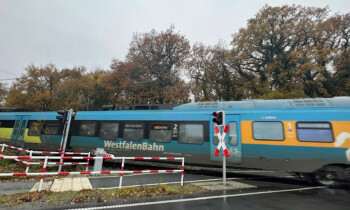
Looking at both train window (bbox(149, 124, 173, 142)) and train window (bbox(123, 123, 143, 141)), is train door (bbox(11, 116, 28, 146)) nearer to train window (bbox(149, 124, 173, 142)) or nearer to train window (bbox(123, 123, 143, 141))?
train window (bbox(123, 123, 143, 141))

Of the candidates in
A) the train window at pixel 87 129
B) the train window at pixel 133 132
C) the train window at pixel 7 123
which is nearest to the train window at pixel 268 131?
the train window at pixel 133 132

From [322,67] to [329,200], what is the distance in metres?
19.0

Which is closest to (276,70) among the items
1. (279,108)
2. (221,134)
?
(279,108)

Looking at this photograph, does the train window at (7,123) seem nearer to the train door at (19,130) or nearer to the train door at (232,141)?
the train door at (19,130)

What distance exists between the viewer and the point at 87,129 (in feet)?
39.0

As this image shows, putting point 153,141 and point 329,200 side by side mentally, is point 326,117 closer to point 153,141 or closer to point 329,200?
point 329,200

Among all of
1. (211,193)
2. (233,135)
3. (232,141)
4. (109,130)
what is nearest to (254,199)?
(211,193)

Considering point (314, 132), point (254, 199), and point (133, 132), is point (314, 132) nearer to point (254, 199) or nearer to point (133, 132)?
point (254, 199)

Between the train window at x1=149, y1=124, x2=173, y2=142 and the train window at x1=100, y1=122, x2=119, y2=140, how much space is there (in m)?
2.29

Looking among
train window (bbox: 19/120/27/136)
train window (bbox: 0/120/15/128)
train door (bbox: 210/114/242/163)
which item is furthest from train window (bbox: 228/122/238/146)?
train window (bbox: 0/120/15/128)

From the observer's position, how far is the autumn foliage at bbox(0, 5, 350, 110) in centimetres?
2130

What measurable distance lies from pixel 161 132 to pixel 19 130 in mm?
11806

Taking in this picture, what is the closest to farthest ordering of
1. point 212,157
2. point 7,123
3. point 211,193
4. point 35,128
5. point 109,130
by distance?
point 211,193, point 212,157, point 109,130, point 35,128, point 7,123

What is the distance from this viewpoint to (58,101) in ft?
103
